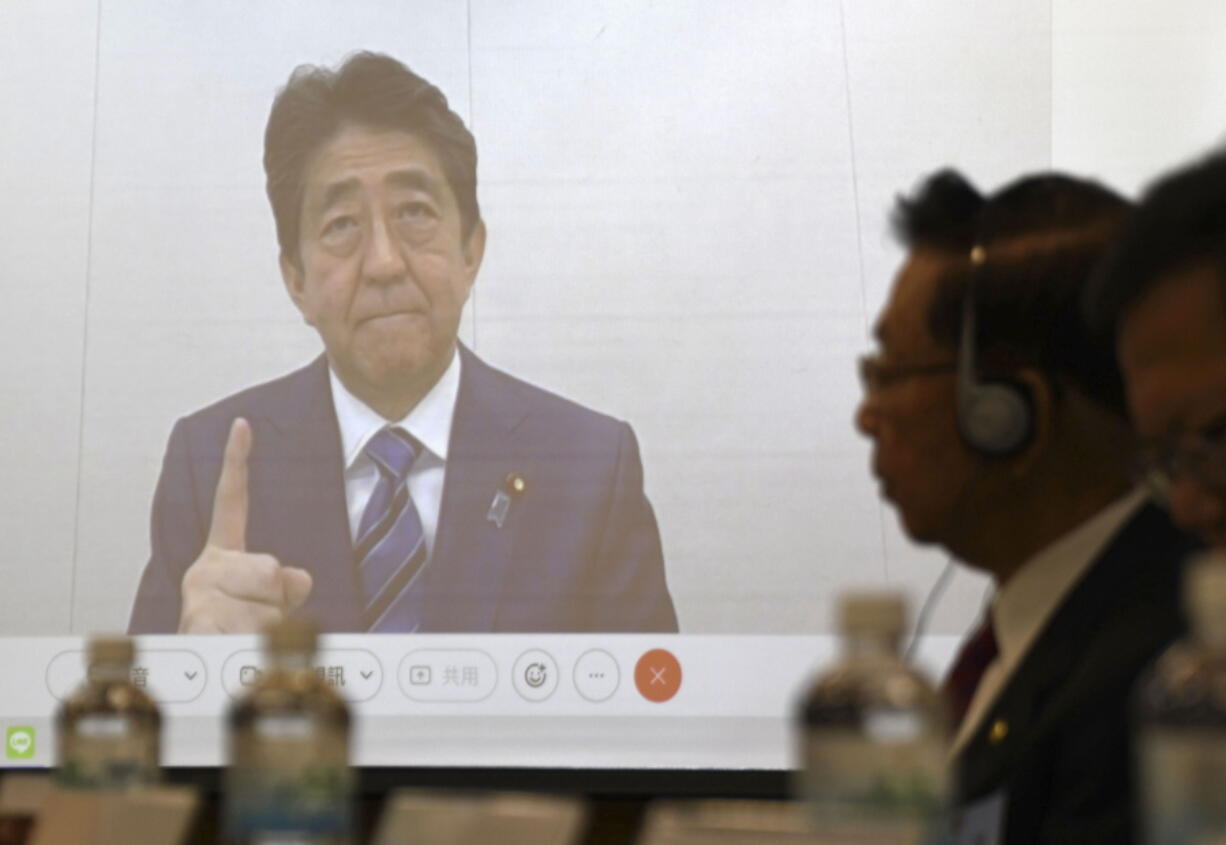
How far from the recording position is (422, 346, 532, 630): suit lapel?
248 cm

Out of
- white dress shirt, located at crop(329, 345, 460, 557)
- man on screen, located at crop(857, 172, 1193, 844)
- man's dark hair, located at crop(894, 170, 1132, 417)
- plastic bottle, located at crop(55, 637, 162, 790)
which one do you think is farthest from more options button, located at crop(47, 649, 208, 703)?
man's dark hair, located at crop(894, 170, 1132, 417)

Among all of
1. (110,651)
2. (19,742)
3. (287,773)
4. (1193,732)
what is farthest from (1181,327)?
(19,742)

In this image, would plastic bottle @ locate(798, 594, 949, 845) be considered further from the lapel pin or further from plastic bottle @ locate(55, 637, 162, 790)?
the lapel pin

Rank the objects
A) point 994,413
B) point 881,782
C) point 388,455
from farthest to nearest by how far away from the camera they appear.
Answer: point 388,455, point 994,413, point 881,782

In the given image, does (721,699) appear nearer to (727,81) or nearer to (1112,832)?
(727,81)

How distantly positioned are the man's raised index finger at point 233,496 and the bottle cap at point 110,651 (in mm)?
1300

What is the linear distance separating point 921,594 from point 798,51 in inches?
33.2

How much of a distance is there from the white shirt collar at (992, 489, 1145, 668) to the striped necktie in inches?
49.4

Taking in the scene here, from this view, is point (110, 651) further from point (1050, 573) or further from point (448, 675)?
point (448, 675)

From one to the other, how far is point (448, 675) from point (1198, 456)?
1.59 metres

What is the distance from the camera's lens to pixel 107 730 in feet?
4.09

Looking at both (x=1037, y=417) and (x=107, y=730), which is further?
(x=1037, y=417)

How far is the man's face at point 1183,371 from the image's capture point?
0.99m

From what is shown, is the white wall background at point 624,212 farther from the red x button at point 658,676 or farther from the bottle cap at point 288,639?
the bottle cap at point 288,639
